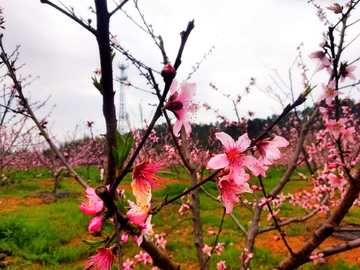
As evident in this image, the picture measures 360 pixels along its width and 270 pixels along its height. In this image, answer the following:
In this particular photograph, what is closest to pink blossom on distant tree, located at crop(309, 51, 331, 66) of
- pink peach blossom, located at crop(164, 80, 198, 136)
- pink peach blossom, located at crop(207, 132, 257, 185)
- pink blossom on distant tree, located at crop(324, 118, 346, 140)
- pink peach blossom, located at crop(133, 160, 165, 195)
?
pink blossom on distant tree, located at crop(324, 118, 346, 140)

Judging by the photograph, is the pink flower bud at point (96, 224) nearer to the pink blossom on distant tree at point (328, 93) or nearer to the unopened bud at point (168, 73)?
the unopened bud at point (168, 73)

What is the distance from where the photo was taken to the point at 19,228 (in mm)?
4449

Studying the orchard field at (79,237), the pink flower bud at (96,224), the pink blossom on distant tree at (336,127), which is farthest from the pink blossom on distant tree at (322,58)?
the pink flower bud at (96,224)

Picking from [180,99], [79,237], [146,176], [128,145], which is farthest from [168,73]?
[79,237]

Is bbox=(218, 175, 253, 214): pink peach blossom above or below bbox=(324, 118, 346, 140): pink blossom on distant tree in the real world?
below

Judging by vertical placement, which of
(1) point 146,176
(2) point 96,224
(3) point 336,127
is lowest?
(2) point 96,224

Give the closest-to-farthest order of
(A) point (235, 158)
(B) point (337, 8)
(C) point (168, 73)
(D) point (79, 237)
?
1. (C) point (168, 73)
2. (A) point (235, 158)
3. (B) point (337, 8)
4. (D) point (79, 237)

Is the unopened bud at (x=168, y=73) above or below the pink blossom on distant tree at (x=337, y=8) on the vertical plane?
below

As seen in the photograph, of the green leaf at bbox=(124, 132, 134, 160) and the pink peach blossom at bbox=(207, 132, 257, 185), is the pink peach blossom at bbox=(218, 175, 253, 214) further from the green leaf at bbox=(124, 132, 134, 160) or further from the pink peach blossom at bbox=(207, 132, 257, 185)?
the green leaf at bbox=(124, 132, 134, 160)

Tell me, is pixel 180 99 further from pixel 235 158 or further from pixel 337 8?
pixel 337 8

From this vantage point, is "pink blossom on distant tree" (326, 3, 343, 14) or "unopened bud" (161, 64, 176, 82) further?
"pink blossom on distant tree" (326, 3, 343, 14)

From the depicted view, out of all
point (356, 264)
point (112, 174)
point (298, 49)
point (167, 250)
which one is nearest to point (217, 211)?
point (167, 250)

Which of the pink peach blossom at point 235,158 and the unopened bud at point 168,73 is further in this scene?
the pink peach blossom at point 235,158

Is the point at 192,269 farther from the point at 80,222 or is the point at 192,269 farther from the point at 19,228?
the point at 19,228
